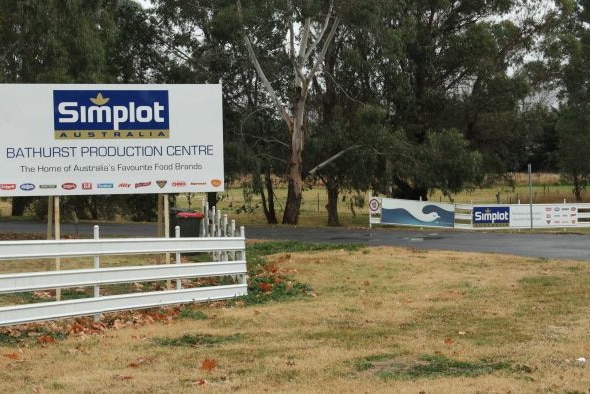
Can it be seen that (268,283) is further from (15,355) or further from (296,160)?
(296,160)

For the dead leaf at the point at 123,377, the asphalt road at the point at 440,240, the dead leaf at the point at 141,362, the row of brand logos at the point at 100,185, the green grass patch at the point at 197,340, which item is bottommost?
the green grass patch at the point at 197,340

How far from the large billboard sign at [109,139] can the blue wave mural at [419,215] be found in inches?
772

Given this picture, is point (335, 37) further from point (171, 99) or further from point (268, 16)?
point (171, 99)

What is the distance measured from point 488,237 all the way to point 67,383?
19477 millimetres

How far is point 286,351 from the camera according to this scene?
7207 mm

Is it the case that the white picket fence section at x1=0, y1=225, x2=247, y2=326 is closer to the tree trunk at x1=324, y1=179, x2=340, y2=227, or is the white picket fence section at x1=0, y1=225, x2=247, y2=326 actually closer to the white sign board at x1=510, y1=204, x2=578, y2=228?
the white sign board at x1=510, y1=204, x2=578, y2=228

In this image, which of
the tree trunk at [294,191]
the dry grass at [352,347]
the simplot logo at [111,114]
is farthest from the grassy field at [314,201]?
the dry grass at [352,347]

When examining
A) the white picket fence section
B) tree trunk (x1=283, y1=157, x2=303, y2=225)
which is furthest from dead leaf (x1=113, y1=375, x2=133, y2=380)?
tree trunk (x1=283, y1=157, x2=303, y2=225)

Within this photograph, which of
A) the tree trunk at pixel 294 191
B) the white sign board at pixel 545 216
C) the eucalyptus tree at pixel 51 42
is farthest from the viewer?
the tree trunk at pixel 294 191

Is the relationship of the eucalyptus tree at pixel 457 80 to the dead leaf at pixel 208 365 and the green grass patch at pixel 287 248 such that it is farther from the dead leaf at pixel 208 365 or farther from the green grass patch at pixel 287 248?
the dead leaf at pixel 208 365


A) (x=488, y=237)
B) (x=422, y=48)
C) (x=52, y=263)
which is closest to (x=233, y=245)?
(x=52, y=263)

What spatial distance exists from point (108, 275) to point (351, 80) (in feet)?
95.7

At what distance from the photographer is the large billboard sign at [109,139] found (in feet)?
34.5

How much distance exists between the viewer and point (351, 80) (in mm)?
36969
